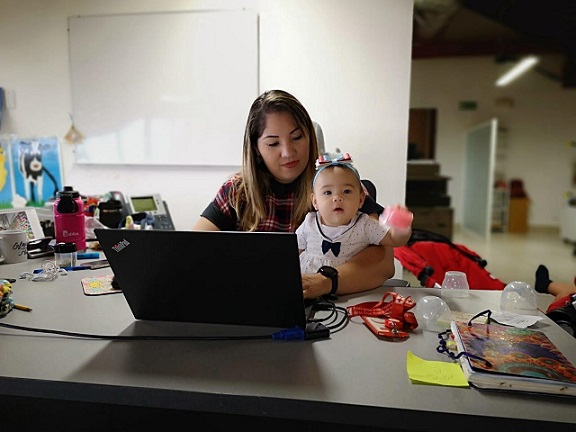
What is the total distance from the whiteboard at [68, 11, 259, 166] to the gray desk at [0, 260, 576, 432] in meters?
2.09

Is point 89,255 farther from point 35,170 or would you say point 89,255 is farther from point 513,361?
point 35,170

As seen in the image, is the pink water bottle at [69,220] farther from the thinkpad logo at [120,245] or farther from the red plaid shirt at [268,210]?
the thinkpad logo at [120,245]

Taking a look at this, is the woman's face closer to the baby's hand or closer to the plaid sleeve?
the plaid sleeve

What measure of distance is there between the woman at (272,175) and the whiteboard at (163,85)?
141cm

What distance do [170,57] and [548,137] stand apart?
7.12 metres

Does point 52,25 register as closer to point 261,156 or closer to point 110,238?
point 261,156

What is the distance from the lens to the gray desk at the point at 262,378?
630 millimetres

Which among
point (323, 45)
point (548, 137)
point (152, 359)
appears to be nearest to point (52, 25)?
point (323, 45)

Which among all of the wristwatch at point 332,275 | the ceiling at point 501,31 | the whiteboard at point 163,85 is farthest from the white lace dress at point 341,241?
the ceiling at point 501,31

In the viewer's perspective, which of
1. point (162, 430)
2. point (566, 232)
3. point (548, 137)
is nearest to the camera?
point (162, 430)

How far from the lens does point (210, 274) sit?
835 mm

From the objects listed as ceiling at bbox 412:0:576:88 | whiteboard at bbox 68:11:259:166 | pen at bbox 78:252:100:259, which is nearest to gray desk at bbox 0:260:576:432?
pen at bbox 78:252:100:259

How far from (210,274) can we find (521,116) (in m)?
8.27

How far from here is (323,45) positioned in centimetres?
262
